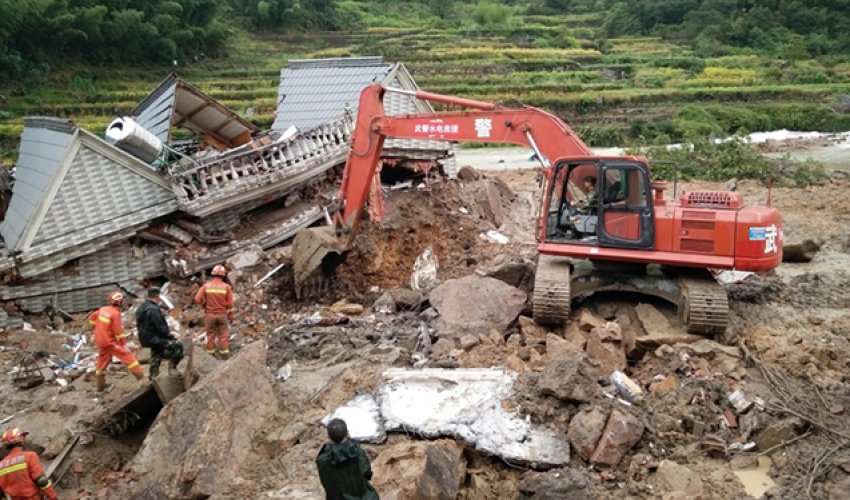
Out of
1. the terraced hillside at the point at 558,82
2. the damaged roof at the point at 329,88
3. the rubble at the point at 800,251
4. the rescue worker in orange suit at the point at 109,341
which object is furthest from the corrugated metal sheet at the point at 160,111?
the terraced hillside at the point at 558,82

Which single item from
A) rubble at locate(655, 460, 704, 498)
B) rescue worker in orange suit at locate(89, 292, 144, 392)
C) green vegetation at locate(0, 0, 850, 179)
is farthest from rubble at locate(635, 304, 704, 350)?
green vegetation at locate(0, 0, 850, 179)

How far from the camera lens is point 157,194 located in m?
10.0

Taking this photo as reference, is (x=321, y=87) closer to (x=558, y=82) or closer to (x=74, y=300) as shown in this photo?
(x=74, y=300)

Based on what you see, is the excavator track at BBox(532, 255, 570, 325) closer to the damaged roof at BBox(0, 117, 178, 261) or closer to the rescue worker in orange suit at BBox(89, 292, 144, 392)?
the rescue worker in orange suit at BBox(89, 292, 144, 392)

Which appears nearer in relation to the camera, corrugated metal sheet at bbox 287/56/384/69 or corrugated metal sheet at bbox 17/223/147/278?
corrugated metal sheet at bbox 17/223/147/278

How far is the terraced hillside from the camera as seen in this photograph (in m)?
29.1

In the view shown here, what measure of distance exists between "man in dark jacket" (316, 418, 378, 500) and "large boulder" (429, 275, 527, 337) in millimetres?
3387

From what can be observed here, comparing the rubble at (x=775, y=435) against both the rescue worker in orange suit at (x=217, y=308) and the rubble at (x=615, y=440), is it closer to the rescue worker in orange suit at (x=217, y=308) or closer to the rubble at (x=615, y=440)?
the rubble at (x=615, y=440)

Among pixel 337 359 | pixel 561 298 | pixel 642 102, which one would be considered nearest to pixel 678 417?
pixel 561 298

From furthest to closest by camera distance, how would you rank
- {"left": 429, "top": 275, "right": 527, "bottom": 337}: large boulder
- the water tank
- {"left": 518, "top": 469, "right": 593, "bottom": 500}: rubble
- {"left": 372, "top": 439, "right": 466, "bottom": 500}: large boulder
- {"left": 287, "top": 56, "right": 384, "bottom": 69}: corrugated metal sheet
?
1. {"left": 287, "top": 56, "right": 384, "bottom": 69}: corrugated metal sheet
2. the water tank
3. {"left": 429, "top": 275, "right": 527, "bottom": 337}: large boulder
4. {"left": 518, "top": 469, "right": 593, "bottom": 500}: rubble
5. {"left": 372, "top": 439, "right": 466, "bottom": 500}: large boulder

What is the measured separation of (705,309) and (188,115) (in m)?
9.74

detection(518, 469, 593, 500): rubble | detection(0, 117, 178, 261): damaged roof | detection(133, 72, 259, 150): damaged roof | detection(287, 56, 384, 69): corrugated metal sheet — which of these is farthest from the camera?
detection(287, 56, 384, 69): corrugated metal sheet

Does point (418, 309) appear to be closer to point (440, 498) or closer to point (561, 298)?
point (561, 298)

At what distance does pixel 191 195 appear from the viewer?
1019 cm
